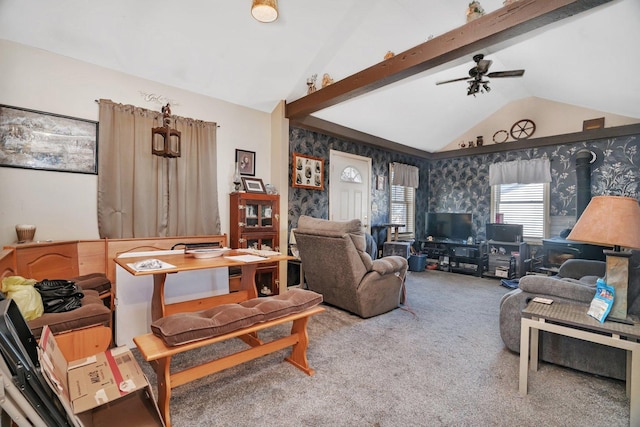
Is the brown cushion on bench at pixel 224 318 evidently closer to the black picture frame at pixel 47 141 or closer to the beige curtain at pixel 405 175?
the black picture frame at pixel 47 141

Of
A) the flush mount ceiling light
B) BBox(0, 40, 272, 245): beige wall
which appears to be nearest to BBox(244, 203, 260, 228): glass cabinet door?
BBox(0, 40, 272, 245): beige wall

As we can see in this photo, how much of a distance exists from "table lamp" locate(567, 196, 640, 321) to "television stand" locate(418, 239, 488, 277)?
4064mm

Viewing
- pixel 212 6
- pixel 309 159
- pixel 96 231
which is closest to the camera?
pixel 212 6

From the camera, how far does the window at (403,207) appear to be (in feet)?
21.3

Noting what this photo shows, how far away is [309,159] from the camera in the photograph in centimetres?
481

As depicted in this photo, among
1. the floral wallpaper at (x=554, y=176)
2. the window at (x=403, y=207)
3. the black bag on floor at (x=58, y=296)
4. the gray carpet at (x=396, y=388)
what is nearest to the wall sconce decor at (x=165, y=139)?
the black bag on floor at (x=58, y=296)

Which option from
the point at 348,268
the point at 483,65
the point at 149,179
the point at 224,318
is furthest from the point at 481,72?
the point at 149,179

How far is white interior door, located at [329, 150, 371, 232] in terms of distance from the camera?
5.25m

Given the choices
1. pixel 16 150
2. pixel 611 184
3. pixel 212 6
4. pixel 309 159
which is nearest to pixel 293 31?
pixel 212 6

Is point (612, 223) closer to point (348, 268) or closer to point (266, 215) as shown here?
point (348, 268)

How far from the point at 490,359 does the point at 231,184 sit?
3532 mm

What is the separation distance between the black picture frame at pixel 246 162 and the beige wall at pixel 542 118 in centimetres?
498

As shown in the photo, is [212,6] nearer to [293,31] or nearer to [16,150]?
[293,31]

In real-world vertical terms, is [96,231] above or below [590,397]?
above
